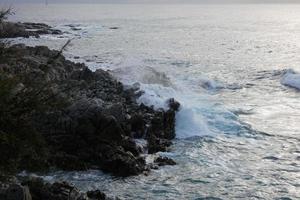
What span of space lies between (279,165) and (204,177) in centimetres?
311

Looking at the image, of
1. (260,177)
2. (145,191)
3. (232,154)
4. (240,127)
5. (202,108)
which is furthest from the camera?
(202,108)

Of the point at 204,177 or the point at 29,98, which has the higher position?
the point at 29,98

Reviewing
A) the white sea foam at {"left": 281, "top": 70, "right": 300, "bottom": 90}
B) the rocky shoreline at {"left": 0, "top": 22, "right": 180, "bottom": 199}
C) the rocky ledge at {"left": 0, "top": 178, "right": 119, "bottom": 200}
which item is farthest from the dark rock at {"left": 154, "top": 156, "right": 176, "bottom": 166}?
the white sea foam at {"left": 281, "top": 70, "right": 300, "bottom": 90}

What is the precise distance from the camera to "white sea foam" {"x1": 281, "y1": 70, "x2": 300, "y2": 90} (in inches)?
1423

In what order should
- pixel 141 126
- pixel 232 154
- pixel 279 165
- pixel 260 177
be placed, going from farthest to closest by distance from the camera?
pixel 141 126
pixel 232 154
pixel 279 165
pixel 260 177

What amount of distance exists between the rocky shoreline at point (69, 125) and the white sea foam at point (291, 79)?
14.8 m

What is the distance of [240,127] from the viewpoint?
76.8ft

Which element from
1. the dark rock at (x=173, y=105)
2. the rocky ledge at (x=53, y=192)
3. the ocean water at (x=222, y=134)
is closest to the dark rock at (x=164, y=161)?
A: the ocean water at (x=222, y=134)

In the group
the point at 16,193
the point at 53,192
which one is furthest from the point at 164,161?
the point at 16,193

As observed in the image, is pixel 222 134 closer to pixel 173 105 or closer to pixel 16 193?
pixel 173 105

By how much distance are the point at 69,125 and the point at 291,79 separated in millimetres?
23952

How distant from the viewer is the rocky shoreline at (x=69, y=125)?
10930mm

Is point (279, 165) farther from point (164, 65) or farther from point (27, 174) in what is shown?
point (164, 65)

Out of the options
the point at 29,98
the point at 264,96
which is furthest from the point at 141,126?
the point at 264,96
